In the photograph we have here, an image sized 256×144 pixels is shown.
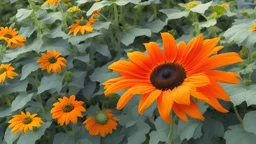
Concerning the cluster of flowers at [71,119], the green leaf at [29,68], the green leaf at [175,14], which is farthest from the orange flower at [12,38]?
the green leaf at [175,14]

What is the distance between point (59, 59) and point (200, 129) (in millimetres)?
613

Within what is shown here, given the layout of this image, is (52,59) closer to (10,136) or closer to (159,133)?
(10,136)

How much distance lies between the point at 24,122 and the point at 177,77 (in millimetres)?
689

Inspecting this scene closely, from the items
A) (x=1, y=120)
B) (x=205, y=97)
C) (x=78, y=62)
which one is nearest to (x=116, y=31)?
(x=78, y=62)

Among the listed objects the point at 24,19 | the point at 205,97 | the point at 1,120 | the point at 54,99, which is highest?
the point at 205,97

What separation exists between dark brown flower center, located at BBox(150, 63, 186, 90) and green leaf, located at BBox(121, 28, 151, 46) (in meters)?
0.55

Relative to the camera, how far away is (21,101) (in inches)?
64.7

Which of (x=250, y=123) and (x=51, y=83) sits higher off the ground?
(x=250, y=123)

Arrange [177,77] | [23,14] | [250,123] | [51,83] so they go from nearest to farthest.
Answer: [177,77] < [250,123] < [51,83] < [23,14]

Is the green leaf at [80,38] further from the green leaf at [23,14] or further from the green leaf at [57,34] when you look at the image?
the green leaf at [23,14]

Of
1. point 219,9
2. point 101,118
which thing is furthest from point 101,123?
point 219,9

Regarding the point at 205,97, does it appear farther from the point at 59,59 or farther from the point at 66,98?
the point at 59,59

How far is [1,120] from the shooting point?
5.95 feet

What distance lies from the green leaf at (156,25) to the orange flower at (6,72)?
595 millimetres
